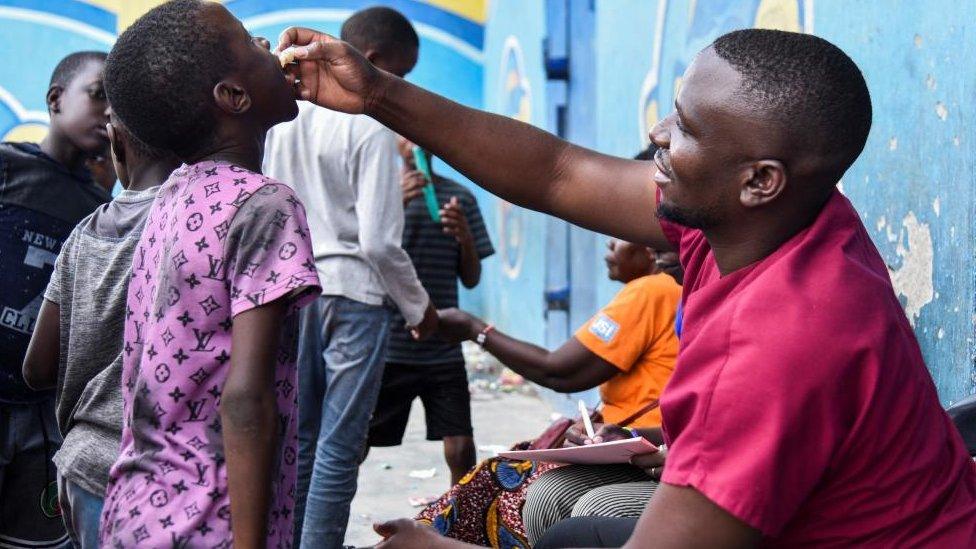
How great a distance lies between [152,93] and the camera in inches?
68.8

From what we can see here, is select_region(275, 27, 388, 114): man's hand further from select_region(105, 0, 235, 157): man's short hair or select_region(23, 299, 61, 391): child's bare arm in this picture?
select_region(23, 299, 61, 391): child's bare arm

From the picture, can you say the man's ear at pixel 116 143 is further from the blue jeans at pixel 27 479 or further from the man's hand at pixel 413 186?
the man's hand at pixel 413 186

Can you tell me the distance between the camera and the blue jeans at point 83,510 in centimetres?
186

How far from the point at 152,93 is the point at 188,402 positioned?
0.52m

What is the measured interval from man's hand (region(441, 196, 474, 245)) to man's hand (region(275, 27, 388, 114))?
7.65 feet

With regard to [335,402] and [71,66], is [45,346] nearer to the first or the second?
[71,66]

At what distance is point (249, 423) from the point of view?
1592mm

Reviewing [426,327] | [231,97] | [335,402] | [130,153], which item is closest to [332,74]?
[231,97]

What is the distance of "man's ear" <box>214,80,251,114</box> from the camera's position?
1.75 m

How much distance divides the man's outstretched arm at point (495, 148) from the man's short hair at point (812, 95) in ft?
2.04

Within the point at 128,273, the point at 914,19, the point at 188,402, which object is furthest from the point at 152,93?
the point at 914,19

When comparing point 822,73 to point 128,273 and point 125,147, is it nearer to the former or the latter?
point 128,273

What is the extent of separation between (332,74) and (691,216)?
2.74ft

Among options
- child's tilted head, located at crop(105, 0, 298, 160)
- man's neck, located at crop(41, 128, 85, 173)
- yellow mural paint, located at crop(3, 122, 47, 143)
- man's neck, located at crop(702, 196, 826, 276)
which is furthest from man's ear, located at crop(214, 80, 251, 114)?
yellow mural paint, located at crop(3, 122, 47, 143)
